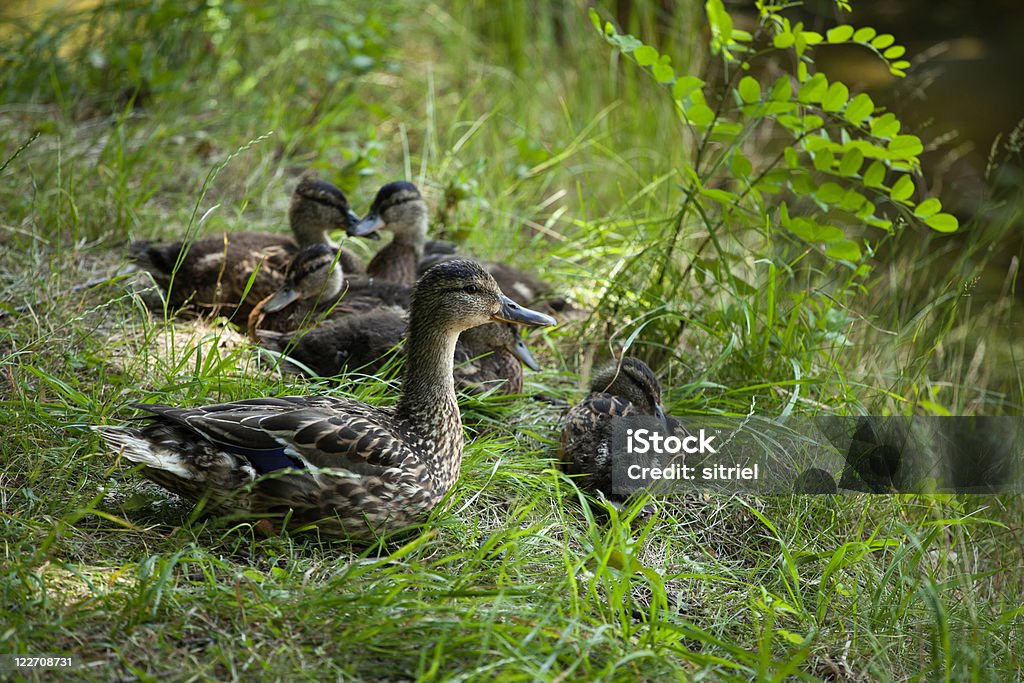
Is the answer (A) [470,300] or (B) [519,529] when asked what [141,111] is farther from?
(B) [519,529]

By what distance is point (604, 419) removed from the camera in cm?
330

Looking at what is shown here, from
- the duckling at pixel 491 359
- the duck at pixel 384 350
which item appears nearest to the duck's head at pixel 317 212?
the duck at pixel 384 350

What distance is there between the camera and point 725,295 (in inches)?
193

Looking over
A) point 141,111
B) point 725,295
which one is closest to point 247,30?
point 141,111

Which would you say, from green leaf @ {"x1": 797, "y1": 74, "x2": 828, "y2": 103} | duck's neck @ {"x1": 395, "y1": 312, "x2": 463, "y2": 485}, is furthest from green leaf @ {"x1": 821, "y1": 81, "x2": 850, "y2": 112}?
duck's neck @ {"x1": 395, "y1": 312, "x2": 463, "y2": 485}

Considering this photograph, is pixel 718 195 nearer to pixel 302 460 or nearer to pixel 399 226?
pixel 399 226

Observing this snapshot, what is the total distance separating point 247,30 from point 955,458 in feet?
16.5

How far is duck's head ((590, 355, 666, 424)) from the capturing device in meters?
3.42

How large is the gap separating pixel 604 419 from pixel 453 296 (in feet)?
2.20

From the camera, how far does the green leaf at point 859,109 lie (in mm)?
3482

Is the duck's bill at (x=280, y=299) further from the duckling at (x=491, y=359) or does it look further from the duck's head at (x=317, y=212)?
the duckling at (x=491, y=359)

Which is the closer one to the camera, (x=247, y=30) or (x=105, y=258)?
(x=105, y=258)

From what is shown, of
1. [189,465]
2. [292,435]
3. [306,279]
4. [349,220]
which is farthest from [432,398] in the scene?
[349,220]

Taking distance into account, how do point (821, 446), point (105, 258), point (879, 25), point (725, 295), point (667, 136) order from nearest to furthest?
point (821, 446)
point (105, 258)
point (725, 295)
point (667, 136)
point (879, 25)
